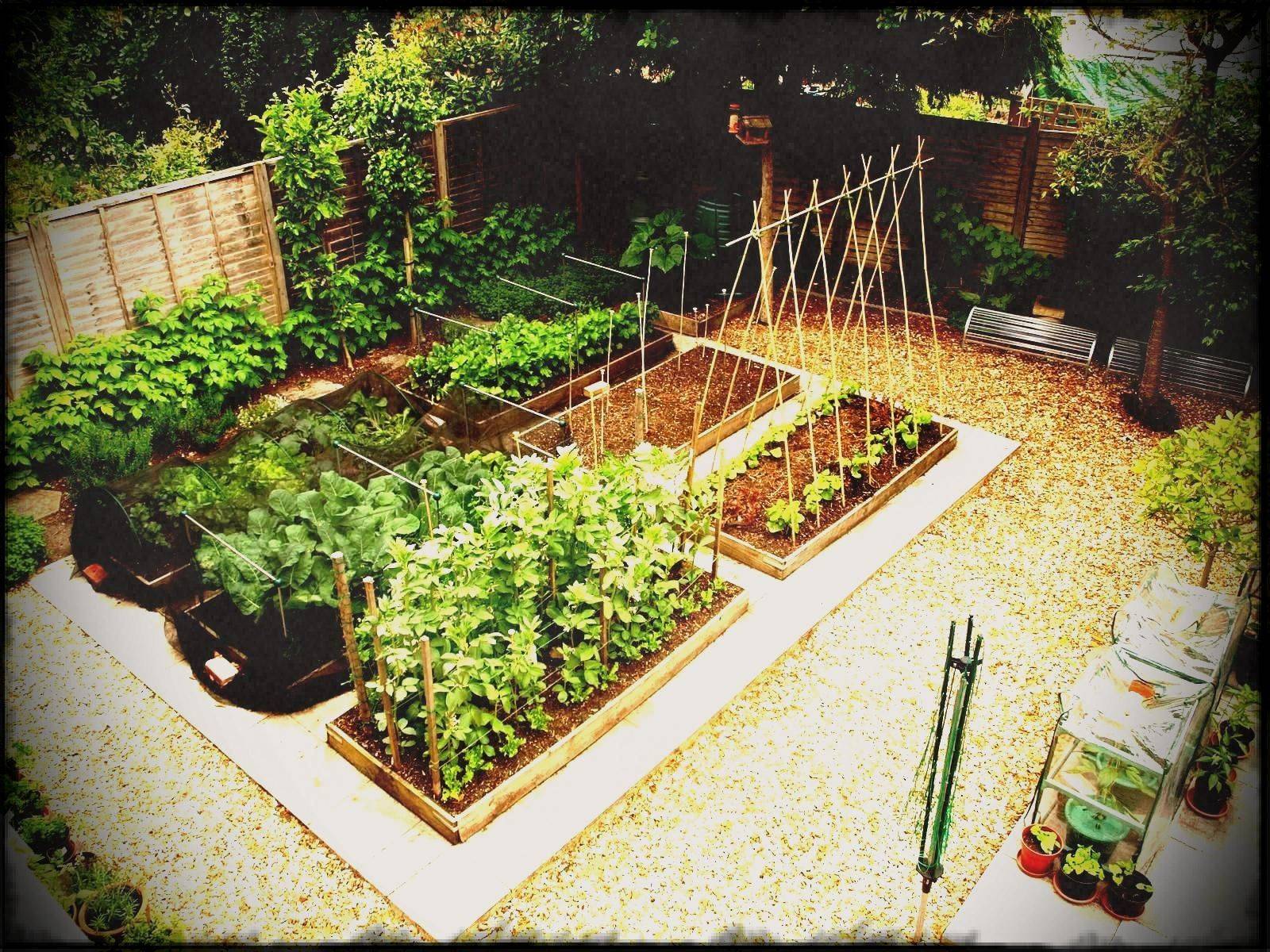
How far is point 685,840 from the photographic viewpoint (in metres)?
4.86

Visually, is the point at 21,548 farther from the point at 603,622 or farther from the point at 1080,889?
the point at 1080,889

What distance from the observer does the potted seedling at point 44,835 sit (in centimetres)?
458

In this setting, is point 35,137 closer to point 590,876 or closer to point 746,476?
point 746,476

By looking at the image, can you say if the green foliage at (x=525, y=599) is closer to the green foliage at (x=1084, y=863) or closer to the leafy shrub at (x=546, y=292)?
the green foliage at (x=1084, y=863)

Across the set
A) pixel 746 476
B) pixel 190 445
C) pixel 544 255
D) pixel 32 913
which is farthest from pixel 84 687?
pixel 544 255

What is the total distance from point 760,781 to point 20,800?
350 cm

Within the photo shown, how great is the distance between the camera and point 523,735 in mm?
5188

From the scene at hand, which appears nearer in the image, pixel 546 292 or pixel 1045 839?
pixel 1045 839

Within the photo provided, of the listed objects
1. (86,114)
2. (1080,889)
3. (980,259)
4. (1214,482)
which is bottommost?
(1080,889)

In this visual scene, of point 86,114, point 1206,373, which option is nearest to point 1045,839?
point 1206,373

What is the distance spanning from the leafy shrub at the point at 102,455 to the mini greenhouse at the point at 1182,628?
646 cm

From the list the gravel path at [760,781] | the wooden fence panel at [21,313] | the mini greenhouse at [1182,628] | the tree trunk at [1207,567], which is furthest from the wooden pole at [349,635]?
the tree trunk at [1207,567]

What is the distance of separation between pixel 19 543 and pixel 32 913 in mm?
3488

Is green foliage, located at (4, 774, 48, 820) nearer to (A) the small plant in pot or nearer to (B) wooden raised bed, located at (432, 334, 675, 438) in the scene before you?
(A) the small plant in pot
